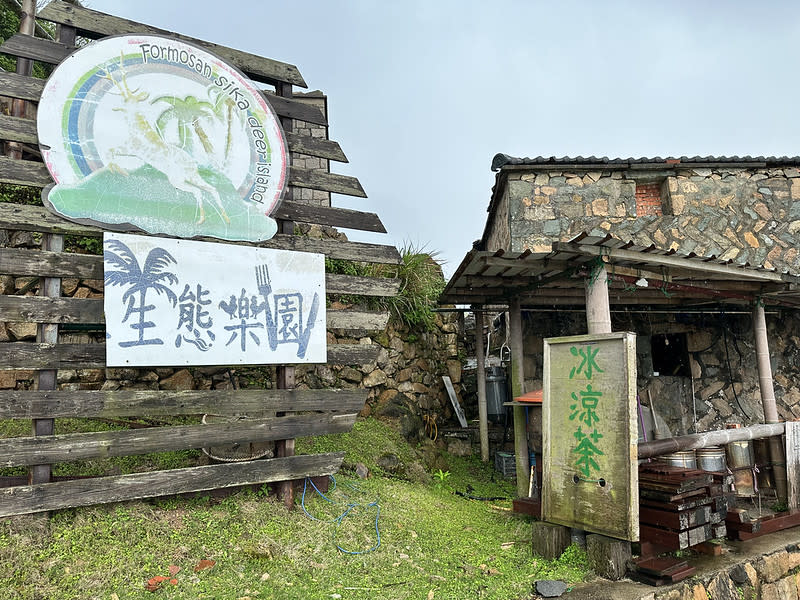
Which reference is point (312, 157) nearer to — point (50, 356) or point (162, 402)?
point (162, 402)

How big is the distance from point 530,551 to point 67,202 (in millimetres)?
4686

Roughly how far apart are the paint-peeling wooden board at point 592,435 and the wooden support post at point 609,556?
0.11m

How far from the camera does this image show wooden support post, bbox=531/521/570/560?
4301 millimetres

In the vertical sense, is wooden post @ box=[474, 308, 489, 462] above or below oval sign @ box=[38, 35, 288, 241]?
below

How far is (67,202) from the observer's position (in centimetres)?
416

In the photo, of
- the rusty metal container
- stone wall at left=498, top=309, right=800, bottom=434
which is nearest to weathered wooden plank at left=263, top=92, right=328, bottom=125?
stone wall at left=498, top=309, right=800, bottom=434

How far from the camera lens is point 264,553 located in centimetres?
408

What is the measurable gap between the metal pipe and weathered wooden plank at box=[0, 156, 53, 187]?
5185 millimetres

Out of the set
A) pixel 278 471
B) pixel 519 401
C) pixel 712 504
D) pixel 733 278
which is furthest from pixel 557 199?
pixel 278 471

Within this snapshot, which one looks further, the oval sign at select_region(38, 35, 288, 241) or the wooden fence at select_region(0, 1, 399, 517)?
the oval sign at select_region(38, 35, 288, 241)

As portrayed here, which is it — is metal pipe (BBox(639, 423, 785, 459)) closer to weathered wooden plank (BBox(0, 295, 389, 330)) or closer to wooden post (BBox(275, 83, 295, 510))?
wooden post (BBox(275, 83, 295, 510))

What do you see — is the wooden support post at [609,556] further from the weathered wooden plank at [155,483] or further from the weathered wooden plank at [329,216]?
the weathered wooden plank at [329,216]

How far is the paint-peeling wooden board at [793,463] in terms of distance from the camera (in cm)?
559

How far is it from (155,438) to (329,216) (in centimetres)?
254
